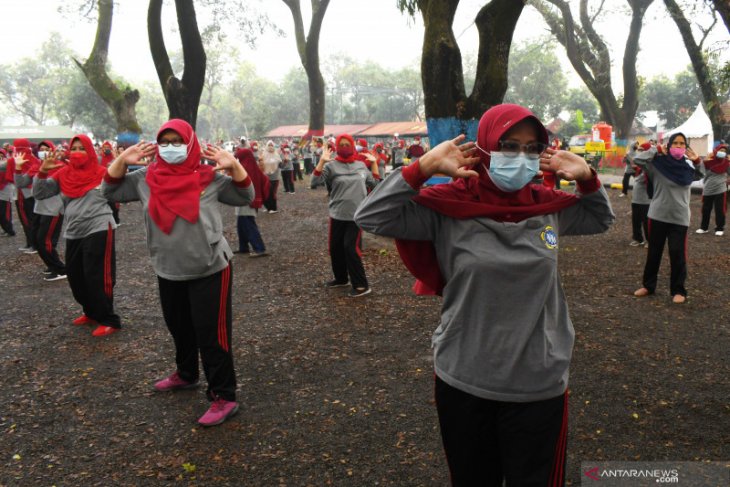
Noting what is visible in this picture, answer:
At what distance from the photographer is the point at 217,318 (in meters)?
3.83

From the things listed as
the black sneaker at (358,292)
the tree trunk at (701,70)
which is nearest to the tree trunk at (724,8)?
the black sneaker at (358,292)

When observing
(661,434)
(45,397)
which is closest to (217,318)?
(45,397)

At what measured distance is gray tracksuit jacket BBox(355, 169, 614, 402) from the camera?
2059 millimetres

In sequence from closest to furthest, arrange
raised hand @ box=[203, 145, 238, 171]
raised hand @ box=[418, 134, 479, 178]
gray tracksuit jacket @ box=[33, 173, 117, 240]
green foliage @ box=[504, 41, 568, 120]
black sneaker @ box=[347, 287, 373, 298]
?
1. raised hand @ box=[418, 134, 479, 178]
2. raised hand @ box=[203, 145, 238, 171]
3. gray tracksuit jacket @ box=[33, 173, 117, 240]
4. black sneaker @ box=[347, 287, 373, 298]
5. green foliage @ box=[504, 41, 568, 120]

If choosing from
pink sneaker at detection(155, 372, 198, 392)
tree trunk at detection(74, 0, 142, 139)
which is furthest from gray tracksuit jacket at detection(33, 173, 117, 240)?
tree trunk at detection(74, 0, 142, 139)

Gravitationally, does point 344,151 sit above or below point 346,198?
above

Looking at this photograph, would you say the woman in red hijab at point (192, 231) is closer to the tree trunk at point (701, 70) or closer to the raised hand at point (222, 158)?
the raised hand at point (222, 158)

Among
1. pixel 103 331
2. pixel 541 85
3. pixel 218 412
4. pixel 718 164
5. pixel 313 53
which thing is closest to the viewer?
pixel 218 412

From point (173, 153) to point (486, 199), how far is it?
235 centimetres

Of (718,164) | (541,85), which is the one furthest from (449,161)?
(541,85)

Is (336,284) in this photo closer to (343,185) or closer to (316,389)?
(343,185)

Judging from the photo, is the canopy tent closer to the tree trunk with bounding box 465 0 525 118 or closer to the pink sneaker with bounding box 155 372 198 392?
the tree trunk with bounding box 465 0 525 118

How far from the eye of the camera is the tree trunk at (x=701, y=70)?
18.8 meters

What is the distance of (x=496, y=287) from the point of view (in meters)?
2.06
